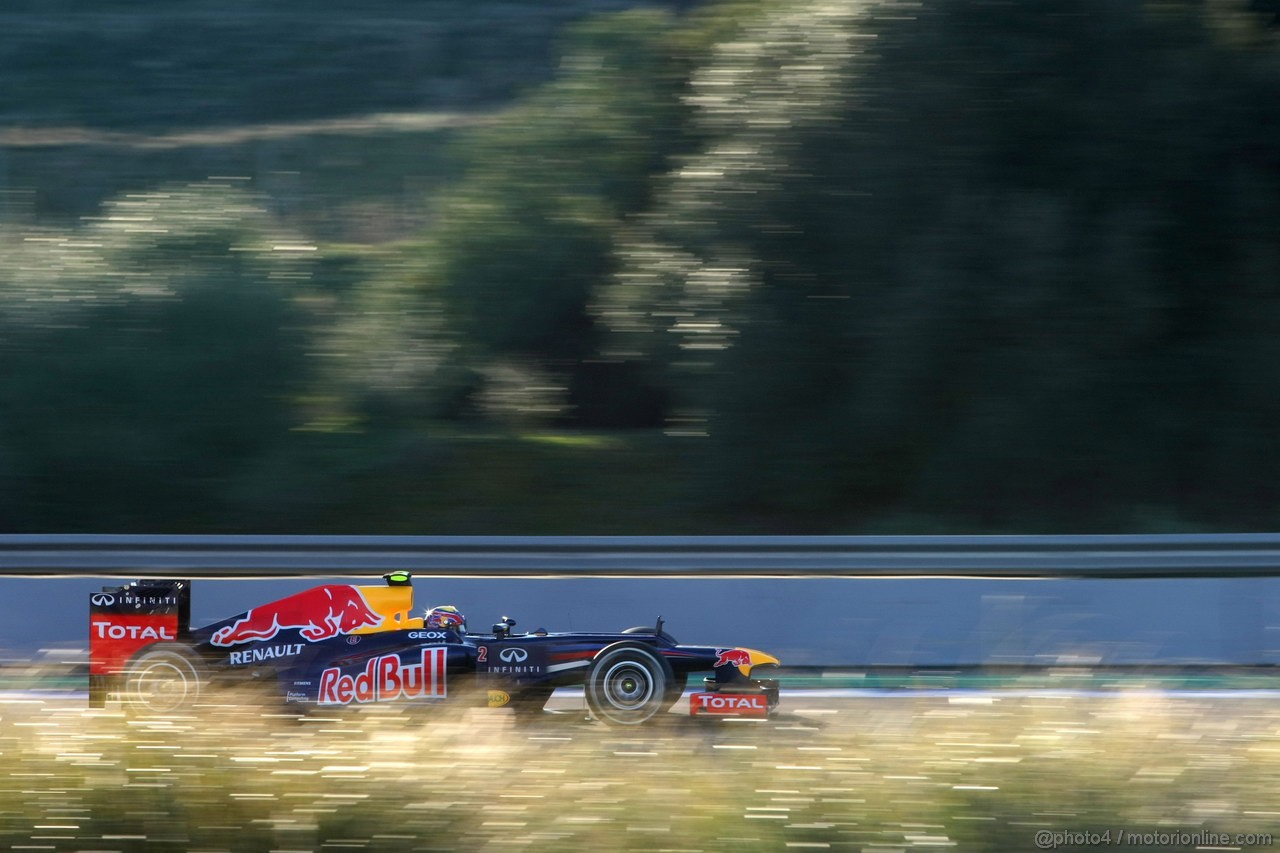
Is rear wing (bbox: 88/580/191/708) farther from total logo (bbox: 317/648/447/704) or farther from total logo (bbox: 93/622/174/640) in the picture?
total logo (bbox: 317/648/447/704)

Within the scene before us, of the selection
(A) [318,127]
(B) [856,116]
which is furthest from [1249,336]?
(A) [318,127]

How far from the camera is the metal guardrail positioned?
20.9 ft

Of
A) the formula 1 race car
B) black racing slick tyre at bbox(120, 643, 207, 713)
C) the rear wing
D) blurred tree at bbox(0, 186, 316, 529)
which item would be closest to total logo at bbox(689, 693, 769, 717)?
the formula 1 race car

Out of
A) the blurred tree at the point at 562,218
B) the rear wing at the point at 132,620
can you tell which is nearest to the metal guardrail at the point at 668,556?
the rear wing at the point at 132,620

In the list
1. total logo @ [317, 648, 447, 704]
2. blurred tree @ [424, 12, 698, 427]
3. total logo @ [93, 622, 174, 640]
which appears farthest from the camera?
blurred tree @ [424, 12, 698, 427]

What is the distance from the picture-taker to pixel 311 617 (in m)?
5.23

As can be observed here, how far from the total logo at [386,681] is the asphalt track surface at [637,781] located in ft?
3.58

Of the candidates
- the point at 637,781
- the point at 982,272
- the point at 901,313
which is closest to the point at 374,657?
the point at 637,781

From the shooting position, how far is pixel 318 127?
24734 mm

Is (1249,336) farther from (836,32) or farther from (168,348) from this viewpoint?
(168,348)

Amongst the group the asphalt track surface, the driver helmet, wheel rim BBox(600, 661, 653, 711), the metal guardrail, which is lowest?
the asphalt track surface

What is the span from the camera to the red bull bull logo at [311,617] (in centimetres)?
519

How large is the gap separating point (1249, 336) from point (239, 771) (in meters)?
10.7

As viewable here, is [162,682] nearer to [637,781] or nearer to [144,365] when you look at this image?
[637,781]
